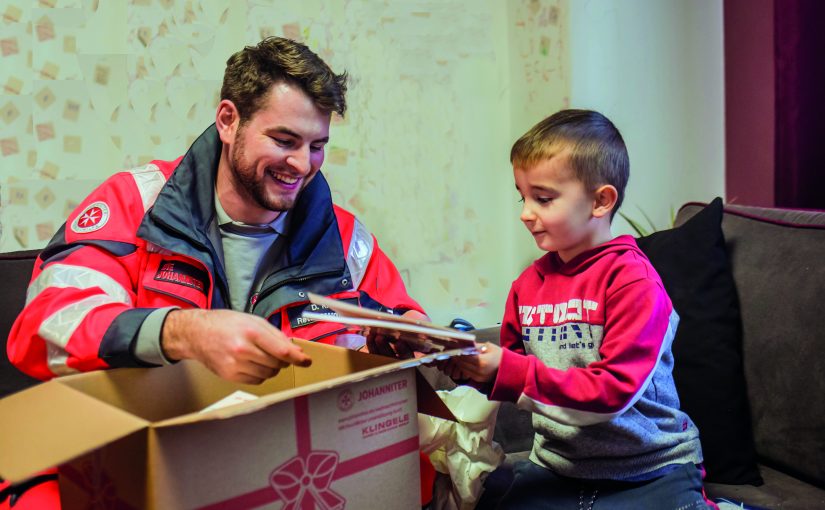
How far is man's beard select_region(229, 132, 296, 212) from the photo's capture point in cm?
169

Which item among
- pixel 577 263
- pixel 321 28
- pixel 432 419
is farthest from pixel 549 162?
pixel 321 28

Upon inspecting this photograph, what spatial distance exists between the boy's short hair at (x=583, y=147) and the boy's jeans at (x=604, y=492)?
0.53 m

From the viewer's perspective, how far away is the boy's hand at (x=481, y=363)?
3.91 ft

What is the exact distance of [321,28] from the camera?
230cm

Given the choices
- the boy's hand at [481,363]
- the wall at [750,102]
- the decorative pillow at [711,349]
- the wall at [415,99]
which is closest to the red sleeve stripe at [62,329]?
the boy's hand at [481,363]

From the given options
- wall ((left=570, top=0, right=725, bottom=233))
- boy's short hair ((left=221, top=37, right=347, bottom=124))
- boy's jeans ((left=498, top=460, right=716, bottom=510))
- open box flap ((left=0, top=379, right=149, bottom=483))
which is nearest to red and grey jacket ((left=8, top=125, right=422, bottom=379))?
boy's short hair ((left=221, top=37, right=347, bottom=124))

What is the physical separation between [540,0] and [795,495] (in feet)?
5.56

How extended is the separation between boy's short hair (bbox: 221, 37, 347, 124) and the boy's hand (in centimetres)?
77

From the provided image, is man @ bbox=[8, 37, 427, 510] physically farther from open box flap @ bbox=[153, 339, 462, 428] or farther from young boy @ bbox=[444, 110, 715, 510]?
young boy @ bbox=[444, 110, 715, 510]

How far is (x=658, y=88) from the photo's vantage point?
2.62 m

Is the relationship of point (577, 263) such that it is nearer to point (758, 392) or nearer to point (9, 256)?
point (758, 392)

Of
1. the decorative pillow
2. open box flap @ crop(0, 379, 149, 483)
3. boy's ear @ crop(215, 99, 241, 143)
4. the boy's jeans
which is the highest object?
boy's ear @ crop(215, 99, 241, 143)

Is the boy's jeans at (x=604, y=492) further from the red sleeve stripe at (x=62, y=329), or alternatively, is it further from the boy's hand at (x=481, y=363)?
the red sleeve stripe at (x=62, y=329)

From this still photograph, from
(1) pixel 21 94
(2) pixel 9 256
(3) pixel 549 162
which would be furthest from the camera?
(1) pixel 21 94
